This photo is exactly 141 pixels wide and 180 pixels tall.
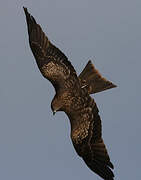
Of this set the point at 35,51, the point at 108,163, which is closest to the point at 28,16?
the point at 35,51

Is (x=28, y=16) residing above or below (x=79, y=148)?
above

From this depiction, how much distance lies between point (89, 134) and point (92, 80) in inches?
55.3

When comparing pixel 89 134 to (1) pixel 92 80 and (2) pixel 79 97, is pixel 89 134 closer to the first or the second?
(2) pixel 79 97

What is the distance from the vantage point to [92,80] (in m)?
55.4

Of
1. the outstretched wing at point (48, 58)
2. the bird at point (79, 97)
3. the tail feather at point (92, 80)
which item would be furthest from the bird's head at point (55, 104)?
the tail feather at point (92, 80)

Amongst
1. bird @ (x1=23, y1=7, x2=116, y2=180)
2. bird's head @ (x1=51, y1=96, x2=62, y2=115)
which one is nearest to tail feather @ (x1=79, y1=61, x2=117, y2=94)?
bird @ (x1=23, y1=7, x2=116, y2=180)

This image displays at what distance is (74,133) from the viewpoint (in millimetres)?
55375

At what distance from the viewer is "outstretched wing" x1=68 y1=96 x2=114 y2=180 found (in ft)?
181

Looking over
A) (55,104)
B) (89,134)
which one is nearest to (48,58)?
(55,104)

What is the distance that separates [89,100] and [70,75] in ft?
2.71

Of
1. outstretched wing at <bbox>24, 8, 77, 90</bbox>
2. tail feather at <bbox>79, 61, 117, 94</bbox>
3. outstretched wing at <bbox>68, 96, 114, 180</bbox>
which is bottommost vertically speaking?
outstretched wing at <bbox>68, 96, 114, 180</bbox>

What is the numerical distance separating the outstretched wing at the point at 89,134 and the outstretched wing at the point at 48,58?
32.0 inches

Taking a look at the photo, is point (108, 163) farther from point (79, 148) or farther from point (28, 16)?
point (28, 16)

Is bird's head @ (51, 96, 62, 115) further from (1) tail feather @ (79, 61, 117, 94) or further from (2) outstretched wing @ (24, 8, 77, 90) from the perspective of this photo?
(1) tail feather @ (79, 61, 117, 94)
